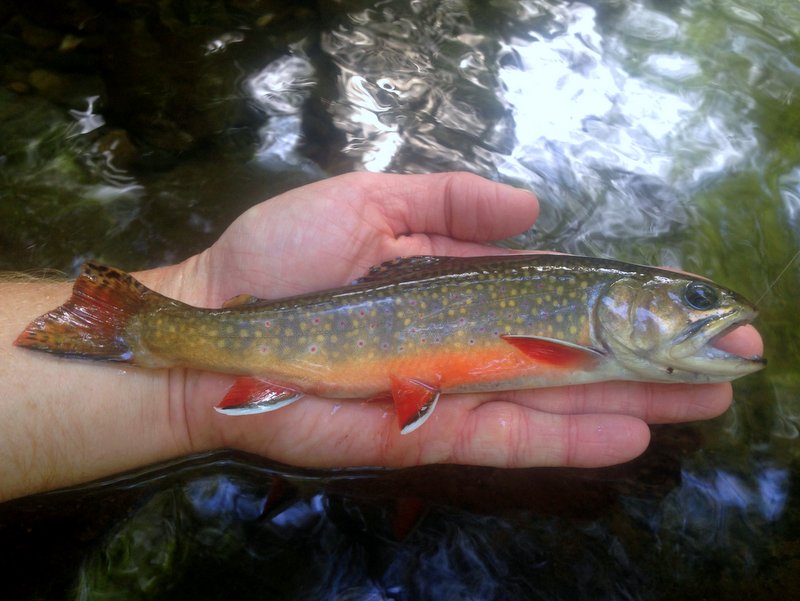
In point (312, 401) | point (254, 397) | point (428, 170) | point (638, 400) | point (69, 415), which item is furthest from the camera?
point (428, 170)

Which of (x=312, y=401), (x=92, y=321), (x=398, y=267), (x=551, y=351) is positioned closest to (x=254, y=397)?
(x=312, y=401)

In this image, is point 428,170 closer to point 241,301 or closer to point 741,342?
point 241,301

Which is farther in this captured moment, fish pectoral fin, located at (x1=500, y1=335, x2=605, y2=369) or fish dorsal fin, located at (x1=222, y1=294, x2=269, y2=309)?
fish dorsal fin, located at (x1=222, y1=294, x2=269, y2=309)

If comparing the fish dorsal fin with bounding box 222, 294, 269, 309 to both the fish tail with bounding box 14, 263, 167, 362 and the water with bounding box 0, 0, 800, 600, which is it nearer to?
the fish tail with bounding box 14, 263, 167, 362

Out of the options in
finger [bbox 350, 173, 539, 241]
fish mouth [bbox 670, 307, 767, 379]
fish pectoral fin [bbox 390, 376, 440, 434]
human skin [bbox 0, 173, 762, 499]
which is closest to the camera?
fish pectoral fin [bbox 390, 376, 440, 434]

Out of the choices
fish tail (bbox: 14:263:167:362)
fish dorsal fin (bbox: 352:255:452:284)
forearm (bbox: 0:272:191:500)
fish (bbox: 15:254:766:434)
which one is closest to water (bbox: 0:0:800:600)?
forearm (bbox: 0:272:191:500)

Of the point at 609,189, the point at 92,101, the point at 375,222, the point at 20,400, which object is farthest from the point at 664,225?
the point at 92,101

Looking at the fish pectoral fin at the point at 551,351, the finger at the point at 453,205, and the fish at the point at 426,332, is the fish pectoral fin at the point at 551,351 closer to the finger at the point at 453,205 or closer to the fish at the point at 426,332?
the fish at the point at 426,332

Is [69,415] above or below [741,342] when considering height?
below
